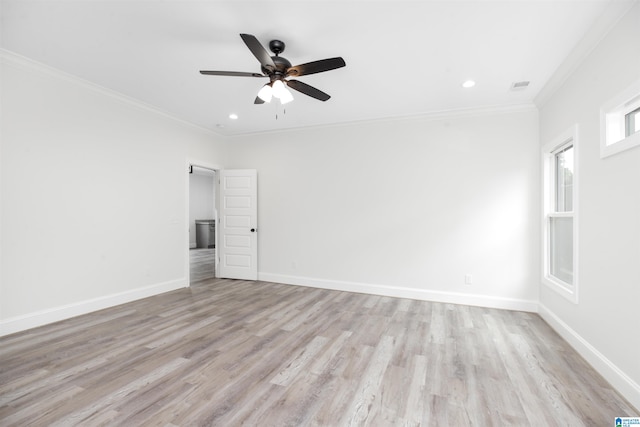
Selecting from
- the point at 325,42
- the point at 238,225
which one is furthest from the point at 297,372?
Result: the point at 238,225

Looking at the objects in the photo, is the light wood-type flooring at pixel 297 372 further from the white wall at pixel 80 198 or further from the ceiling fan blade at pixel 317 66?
the ceiling fan blade at pixel 317 66

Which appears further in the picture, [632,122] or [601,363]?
[601,363]

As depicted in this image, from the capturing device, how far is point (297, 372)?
7.43ft

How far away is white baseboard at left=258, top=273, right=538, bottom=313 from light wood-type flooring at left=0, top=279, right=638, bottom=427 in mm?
235

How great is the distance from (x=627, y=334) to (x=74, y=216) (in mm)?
5488

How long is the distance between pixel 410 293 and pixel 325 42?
12.0ft

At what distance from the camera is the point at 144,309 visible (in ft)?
12.1

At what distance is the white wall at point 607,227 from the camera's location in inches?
75.6

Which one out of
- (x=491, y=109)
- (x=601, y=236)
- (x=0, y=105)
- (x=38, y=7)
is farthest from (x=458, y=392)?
(x=0, y=105)

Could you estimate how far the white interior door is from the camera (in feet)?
17.7

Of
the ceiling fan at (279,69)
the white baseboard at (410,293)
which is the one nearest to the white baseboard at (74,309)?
the white baseboard at (410,293)

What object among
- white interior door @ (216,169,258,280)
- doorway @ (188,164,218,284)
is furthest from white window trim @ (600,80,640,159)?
doorway @ (188,164,218,284)

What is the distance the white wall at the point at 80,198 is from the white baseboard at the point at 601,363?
5327 millimetres

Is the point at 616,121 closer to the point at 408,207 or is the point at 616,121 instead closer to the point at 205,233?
the point at 408,207
